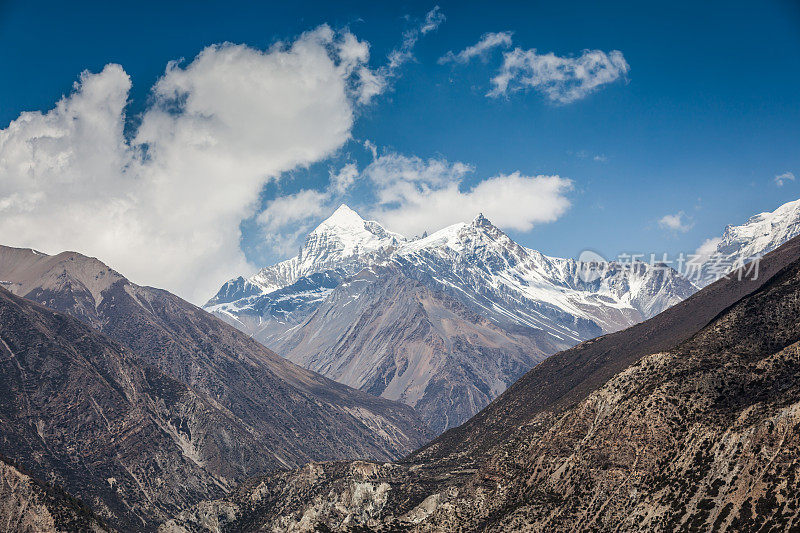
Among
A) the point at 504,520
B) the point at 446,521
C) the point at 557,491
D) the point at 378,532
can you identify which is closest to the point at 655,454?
the point at 557,491

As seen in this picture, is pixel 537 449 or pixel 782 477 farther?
pixel 537 449

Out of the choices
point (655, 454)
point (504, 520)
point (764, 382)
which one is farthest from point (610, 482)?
point (764, 382)

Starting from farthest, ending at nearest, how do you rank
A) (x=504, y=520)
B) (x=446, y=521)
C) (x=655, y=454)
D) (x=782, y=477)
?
(x=446, y=521) < (x=504, y=520) < (x=655, y=454) < (x=782, y=477)

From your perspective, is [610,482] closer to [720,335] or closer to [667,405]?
[667,405]

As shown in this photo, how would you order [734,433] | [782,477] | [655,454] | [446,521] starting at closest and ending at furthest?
[782,477] < [734,433] < [655,454] < [446,521]

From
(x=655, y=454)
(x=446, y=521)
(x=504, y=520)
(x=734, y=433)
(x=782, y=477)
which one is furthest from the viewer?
(x=446, y=521)

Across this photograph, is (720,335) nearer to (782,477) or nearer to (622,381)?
(622,381)

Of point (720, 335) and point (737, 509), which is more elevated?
point (720, 335)

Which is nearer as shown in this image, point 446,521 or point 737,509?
point 737,509

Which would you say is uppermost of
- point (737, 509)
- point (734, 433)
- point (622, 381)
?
point (622, 381)

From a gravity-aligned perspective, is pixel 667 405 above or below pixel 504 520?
above
